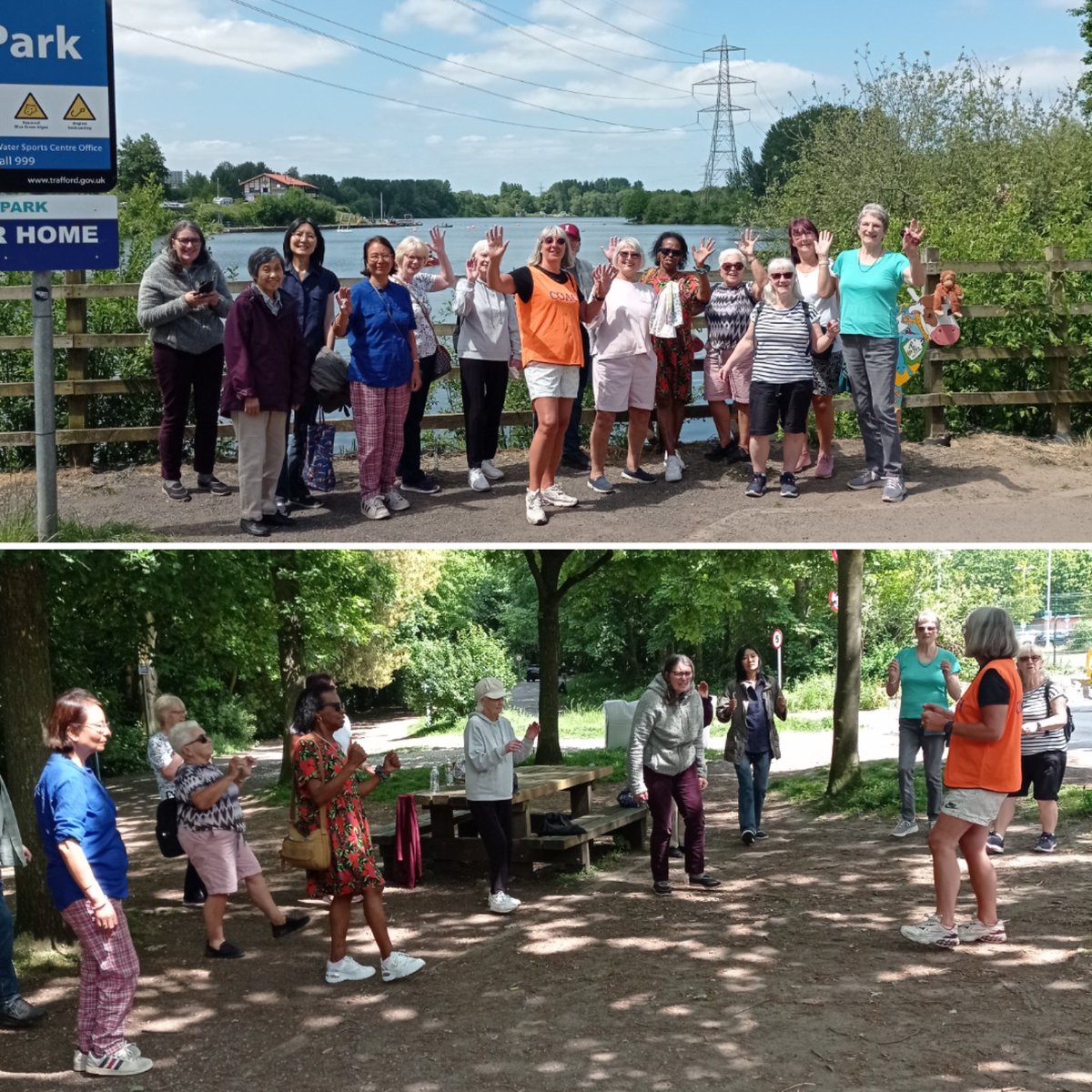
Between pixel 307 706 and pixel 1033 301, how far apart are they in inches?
296

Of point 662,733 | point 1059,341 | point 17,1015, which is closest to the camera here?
point 17,1015

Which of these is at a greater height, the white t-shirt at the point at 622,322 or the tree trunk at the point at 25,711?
the white t-shirt at the point at 622,322

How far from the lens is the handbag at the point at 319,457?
358 inches

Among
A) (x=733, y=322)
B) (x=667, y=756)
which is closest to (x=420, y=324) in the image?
(x=733, y=322)

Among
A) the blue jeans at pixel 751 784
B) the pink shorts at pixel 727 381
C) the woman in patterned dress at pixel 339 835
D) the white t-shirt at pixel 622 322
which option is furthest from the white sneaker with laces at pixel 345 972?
the pink shorts at pixel 727 381

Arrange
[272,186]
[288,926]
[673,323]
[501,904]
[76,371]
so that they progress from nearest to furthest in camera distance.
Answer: [288,926], [501,904], [673,323], [76,371], [272,186]

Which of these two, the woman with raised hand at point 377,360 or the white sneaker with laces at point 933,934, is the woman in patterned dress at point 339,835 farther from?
the white sneaker with laces at point 933,934

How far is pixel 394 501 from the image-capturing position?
8.88m

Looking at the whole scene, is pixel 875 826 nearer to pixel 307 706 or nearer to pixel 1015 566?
pixel 307 706

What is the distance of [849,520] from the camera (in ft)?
28.8

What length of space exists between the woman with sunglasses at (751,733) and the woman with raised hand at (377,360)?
10.0 ft

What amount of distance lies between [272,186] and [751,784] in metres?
6.51

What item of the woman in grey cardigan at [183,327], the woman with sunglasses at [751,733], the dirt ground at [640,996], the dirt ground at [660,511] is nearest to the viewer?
the dirt ground at [640,996]

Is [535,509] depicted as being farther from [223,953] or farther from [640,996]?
[640,996]
